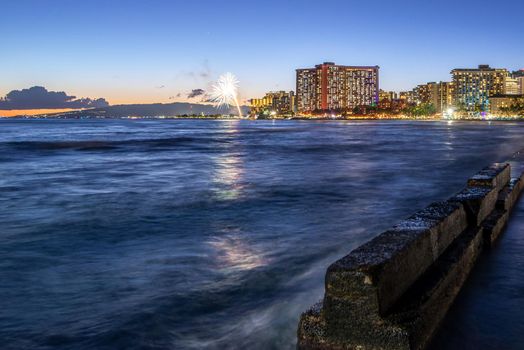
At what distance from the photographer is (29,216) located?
1198cm

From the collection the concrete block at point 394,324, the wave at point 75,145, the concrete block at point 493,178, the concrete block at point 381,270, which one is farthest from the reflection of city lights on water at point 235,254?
the wave at point 75,145

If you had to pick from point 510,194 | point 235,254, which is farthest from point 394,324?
point 510,194

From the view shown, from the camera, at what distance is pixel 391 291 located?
3.61m

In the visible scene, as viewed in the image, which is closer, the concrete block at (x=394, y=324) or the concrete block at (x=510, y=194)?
the concrete block at (x=394, y=324)

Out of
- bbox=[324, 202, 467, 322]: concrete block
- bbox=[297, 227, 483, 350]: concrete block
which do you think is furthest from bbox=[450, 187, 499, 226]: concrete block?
bbox=[297, 227, 483, 350]: concrete block

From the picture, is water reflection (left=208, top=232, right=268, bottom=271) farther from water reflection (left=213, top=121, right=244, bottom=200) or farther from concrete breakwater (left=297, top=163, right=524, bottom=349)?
water reflection (left=213, top=121, right=244, bottom=200)

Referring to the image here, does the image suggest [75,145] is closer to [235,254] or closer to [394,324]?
[235,254]

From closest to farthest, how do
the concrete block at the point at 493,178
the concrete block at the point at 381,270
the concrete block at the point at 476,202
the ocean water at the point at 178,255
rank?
the concrete block at the point at 381,270
the ocean water at the point at 178,255
the concrete block at the point at 476,202
the concrete block at the point at 493,178

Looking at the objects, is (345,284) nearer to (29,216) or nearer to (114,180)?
(29,216)

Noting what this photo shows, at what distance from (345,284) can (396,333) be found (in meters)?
0.51

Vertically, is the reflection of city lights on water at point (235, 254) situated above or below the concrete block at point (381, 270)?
below

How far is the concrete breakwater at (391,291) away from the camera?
338 centimetres

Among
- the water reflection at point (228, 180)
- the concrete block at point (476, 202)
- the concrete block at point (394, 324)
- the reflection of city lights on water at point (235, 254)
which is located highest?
the concrete block at point (476, 202)

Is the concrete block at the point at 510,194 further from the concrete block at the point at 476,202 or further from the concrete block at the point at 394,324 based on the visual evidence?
the concrete block at the point at 394,324
